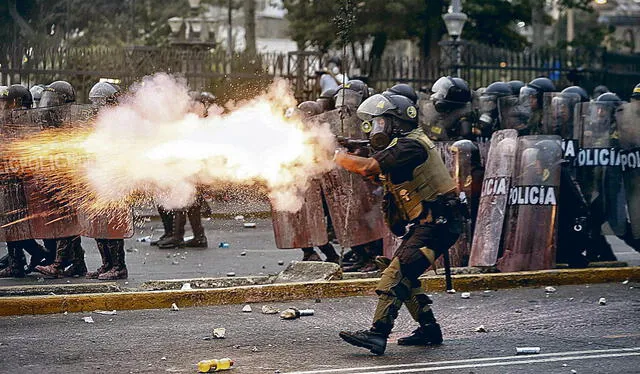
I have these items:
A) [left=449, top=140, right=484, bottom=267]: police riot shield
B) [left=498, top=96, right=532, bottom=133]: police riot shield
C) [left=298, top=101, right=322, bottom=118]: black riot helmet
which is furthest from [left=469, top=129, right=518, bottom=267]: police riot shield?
[left=298, top=101, right=322, bottom=118]: black riot helmet

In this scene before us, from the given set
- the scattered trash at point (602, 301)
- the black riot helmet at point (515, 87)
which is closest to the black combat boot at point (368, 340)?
the scattered trash at point (602, 301)

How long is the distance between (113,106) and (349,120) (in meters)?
2.45

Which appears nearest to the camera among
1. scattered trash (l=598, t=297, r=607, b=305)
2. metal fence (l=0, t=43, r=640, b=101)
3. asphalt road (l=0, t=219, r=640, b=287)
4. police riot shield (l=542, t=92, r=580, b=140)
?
scattered trash (l=598, t=297, r=607, b=305)

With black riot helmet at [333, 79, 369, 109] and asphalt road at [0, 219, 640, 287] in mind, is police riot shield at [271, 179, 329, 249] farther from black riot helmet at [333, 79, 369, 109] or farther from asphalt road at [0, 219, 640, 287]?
black riot helmet at [333, 79, 369, 109]

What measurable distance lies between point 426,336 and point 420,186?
3.53 ft

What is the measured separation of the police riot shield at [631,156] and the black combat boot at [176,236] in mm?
5555

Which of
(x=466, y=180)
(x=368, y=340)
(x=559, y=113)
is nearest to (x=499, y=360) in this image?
(x=368, y=340)

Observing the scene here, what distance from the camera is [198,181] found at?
10742 mm

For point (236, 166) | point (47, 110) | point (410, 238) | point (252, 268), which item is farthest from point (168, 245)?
point (410, 238)

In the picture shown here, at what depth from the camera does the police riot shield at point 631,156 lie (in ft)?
39.6

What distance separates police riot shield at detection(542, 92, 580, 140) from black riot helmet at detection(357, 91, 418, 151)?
4307mm

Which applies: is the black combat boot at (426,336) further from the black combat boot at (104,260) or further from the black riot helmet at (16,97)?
the black riot helmet at (16,97)

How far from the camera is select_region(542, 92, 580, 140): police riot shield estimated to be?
12578mm

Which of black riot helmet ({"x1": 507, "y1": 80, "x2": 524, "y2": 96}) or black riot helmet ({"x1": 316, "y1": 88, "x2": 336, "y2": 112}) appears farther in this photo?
black riot helmet ({"x1": 316, "y1": 88, "x2": 336, "y2": 112})
